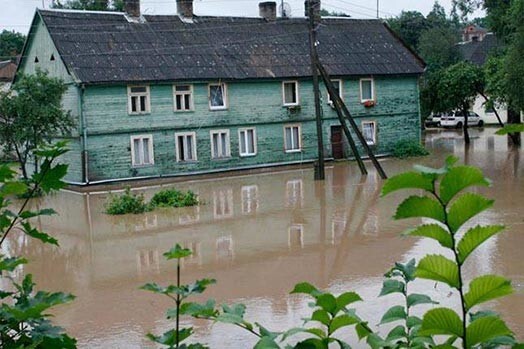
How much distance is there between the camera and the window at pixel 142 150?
92.4 ft

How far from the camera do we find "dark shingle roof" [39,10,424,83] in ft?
92.3

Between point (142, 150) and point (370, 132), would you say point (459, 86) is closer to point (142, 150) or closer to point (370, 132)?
point (370, 132)

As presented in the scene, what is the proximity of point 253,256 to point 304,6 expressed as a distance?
24.6 metres

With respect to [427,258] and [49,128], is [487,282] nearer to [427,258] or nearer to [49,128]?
[427,258]

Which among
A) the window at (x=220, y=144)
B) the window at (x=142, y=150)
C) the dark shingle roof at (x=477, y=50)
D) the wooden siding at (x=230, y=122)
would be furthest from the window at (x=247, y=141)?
the dark shingle roof at (x=477, y=50)

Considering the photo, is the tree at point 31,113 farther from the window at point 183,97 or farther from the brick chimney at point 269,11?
the brick chimney at point 269,11

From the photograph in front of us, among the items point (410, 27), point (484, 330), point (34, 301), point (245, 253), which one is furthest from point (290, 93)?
point (410, 27)

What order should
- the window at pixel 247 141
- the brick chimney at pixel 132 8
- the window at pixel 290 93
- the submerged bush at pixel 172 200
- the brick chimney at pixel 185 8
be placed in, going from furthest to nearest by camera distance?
the brick chimney at pixel 185 8, the window at pixel 290 93, the brick chimney at pixel 132 8, the window at pixel 247 141, the submerged bush at pixel 172 200

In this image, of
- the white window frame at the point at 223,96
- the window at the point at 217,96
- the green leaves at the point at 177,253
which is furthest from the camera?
the window at the point at 217,96

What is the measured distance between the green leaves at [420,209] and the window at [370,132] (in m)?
32.5

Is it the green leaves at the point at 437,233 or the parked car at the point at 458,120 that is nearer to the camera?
the green leaves at the point at 437,233

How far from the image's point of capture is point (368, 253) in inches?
569

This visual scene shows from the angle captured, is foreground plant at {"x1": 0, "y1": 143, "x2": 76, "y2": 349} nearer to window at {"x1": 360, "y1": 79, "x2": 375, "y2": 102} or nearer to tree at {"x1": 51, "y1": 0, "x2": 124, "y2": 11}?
window at {"x1": 360, "y1": 79, "x2": 375, "y2": 102}

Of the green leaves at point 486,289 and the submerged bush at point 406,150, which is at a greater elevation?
the green leaves at point 486,289
